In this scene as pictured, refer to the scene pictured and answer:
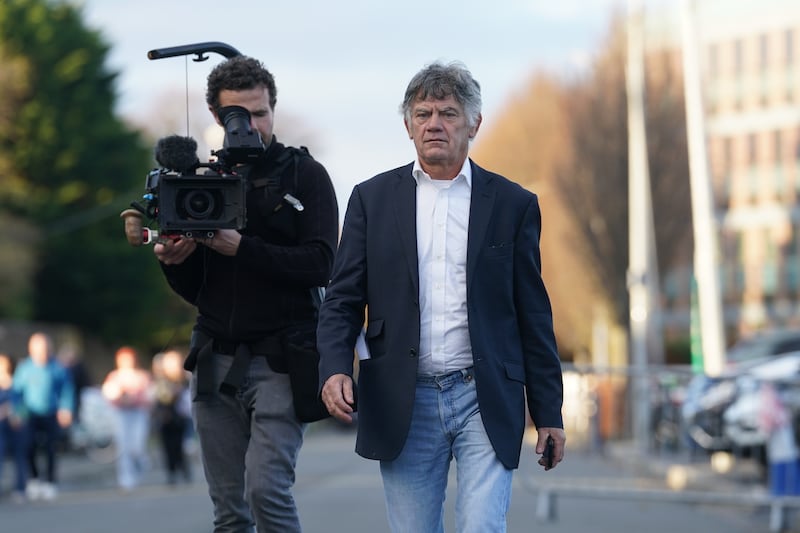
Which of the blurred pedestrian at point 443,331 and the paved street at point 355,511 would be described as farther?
the paved street at point 355,511

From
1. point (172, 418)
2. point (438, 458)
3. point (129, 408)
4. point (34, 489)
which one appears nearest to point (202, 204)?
point (438, 458)

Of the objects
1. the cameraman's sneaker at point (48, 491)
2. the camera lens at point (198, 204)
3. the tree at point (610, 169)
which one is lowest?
the cameraman's sneaker at point (48, 491)

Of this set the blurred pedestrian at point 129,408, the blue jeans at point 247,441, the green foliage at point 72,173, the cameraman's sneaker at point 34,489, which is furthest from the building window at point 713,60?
the blue jeans at point 247,441

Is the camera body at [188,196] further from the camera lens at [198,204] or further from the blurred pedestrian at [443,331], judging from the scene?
the blurred pedestrian at [443,331]

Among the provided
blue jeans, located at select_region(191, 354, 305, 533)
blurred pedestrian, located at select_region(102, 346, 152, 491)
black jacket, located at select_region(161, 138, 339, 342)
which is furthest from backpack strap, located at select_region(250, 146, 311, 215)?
blurred pedestrian, located at select_region(102, 346, 152, 491)

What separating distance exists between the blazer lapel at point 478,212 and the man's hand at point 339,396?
0.54m

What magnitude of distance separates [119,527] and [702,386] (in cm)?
539

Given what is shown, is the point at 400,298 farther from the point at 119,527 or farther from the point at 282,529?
the point at 119,527

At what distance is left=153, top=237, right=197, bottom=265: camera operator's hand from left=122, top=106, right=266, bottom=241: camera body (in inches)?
1.6

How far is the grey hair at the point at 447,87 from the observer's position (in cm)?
554

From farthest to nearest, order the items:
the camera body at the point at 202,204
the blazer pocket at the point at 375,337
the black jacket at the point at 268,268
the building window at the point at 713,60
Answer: the building window at the point at 713,60 < the black jacket at the point at 268,268 < the camera body at the point at 202,204 < the blazer pocket at the point at 375,337

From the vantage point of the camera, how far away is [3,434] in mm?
19172

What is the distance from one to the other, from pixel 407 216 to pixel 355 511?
9676 millimetres

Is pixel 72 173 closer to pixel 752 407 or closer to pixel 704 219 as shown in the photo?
pixel 704 219
